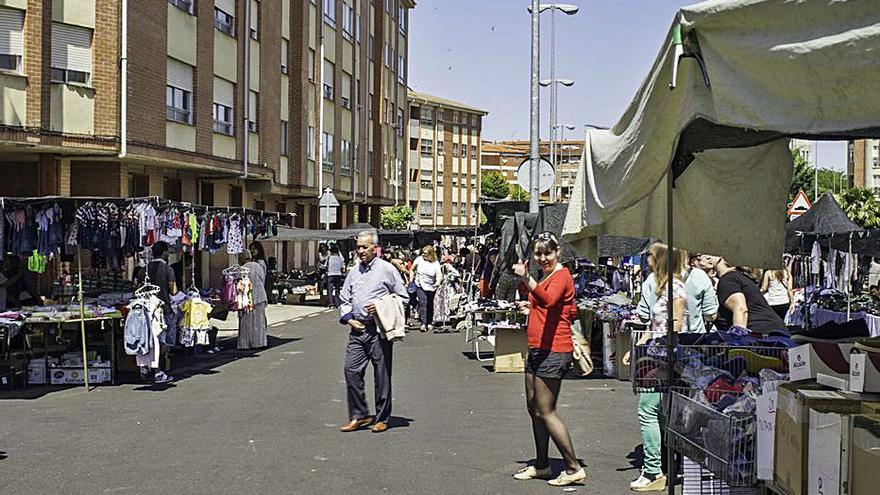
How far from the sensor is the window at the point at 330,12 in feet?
149

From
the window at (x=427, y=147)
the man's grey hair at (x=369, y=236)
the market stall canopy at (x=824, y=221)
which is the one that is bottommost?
the man's grey hair at (x=369, y=236)

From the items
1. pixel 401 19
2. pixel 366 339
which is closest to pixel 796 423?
pixel 366 339

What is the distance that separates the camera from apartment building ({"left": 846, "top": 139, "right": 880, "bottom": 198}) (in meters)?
81.5

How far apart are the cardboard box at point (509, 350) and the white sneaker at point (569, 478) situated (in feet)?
25.1

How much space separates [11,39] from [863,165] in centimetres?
7643

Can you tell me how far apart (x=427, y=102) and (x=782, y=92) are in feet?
330

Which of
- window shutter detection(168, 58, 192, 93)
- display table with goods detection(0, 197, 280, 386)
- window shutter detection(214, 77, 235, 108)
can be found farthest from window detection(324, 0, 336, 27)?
display table with goods detection(0, 197, 280, 386)

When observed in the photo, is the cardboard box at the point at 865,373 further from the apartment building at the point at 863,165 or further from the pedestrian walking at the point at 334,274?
the apartment building at the point at 863,165

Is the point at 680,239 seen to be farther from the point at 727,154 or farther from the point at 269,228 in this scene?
the point at 269,228

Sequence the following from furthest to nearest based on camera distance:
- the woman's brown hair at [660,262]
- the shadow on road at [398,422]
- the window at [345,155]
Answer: the window at [345,155], the shadow on road at [398,422], the woman's brown hair at [660,262]

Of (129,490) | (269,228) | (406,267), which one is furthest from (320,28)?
(129,490)

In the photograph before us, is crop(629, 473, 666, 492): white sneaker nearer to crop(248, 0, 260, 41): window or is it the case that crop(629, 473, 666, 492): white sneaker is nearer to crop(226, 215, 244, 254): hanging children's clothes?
crop(226, 215, 244, 254): hanging children's clothes

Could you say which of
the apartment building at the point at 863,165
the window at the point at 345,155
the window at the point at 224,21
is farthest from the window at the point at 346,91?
the apartment building at the point at 863,165

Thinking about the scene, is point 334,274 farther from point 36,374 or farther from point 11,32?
point 36,374
